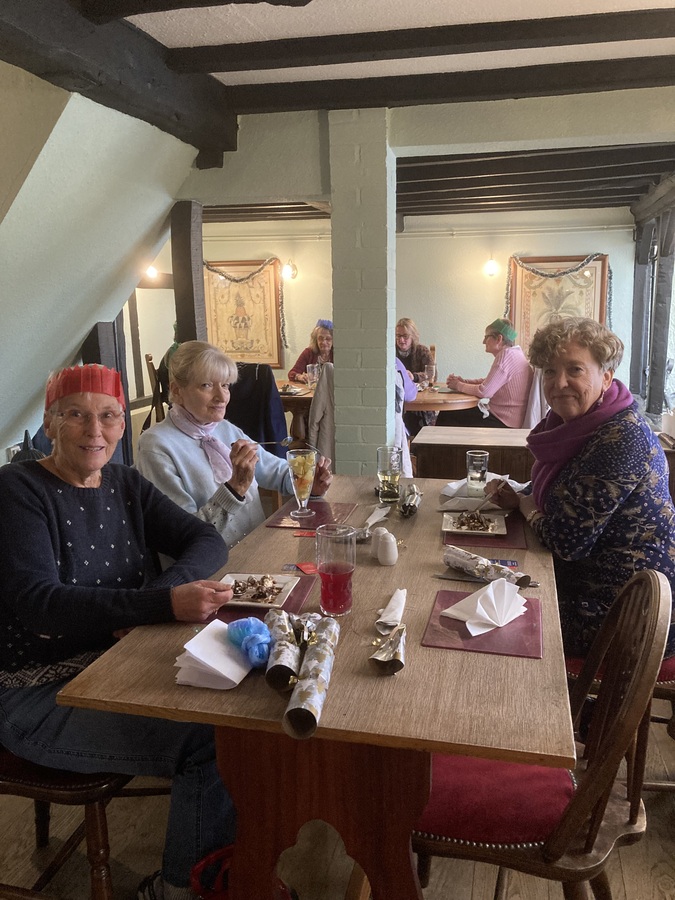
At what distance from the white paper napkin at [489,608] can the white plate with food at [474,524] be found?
0.41m

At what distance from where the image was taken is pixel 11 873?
1595 mm

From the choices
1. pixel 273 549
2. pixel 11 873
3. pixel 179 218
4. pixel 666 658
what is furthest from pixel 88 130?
pixel 666 658

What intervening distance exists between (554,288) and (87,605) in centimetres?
695

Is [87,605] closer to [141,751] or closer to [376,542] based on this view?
[141,751]

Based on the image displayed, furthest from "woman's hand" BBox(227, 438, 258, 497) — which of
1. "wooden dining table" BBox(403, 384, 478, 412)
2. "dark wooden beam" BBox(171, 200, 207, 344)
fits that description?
"wooden dining table" BBox(403, 384, 478, 412)

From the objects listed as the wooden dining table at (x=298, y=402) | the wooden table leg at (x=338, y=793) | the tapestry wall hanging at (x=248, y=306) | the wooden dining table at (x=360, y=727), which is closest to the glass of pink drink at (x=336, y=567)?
the wooden dining table at (x=360, y=727)

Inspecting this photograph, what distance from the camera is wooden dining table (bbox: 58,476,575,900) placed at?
944 mm

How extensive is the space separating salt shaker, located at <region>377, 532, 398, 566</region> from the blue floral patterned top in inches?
15.4

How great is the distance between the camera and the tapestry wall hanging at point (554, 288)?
7.23 m

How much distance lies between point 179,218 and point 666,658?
10.5 ft

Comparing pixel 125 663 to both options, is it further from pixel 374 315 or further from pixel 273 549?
pixel 374 315

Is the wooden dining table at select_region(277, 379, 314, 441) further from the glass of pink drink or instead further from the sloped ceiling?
the glass of pink drink

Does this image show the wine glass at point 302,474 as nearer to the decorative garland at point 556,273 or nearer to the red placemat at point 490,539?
the red placemat at point 490,539

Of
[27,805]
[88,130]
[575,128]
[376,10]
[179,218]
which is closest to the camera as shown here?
[27,805]
